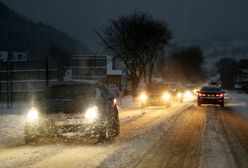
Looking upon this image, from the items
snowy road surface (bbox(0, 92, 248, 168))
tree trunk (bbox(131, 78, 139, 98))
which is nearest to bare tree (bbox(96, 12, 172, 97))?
tree trunk (bbox(131, 78, 139, 98))

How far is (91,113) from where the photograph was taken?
13.4 m

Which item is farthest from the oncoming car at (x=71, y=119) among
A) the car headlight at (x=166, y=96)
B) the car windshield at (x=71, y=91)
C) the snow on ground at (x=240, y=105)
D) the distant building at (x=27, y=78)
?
the car headlight at (x=166, y=96)

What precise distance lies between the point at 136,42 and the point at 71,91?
42563 mm

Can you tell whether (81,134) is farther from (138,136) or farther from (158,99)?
(158,99)

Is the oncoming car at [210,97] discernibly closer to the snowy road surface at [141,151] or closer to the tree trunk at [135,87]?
the tree trunk at [135,87]

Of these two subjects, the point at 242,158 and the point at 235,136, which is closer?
the point at 242,158

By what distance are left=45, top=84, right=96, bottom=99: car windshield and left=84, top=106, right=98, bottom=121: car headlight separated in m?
0.79

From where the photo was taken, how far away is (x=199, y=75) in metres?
144

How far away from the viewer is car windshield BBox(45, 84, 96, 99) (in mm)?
14297

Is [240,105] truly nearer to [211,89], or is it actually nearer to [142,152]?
[211,89]

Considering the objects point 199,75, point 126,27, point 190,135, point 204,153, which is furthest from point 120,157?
point 199,75

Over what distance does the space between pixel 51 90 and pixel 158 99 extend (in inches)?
850

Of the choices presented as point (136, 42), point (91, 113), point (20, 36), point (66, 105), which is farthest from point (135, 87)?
point (20, 36)

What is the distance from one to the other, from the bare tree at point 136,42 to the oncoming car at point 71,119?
4052 centimetres
